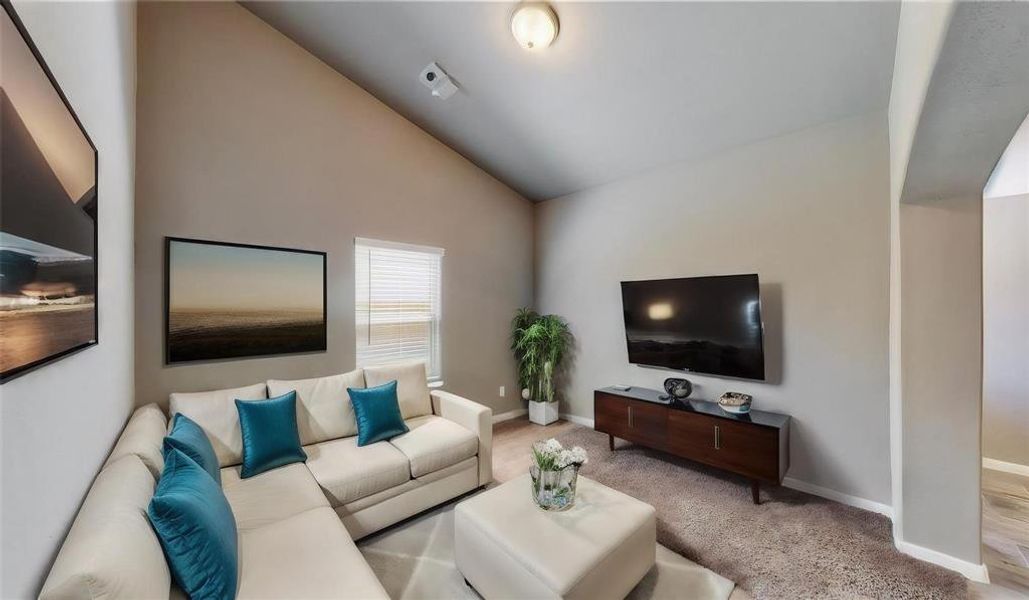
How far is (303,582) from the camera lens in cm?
136

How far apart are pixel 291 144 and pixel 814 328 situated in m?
4.34

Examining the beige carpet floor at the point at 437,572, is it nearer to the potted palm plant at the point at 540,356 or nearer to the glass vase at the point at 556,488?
the glass vase at the point at 556,488

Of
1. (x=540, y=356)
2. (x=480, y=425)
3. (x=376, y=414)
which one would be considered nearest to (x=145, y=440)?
(x=376, y=414)

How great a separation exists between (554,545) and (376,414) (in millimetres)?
1597

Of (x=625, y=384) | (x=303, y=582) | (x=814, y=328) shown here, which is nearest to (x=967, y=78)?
(x=814, y=328)

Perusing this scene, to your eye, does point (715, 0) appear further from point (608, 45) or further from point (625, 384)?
point (625, 384)

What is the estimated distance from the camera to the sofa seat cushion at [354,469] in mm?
2172

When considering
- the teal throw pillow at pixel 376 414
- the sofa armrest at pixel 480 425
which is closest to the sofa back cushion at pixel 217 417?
the teal throw pillow at pixel 376 414

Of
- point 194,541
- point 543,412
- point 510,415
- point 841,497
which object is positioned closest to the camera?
point 194,541

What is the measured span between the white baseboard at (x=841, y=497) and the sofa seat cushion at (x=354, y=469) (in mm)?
2922

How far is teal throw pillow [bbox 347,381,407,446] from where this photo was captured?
2.64 m

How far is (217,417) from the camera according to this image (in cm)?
233

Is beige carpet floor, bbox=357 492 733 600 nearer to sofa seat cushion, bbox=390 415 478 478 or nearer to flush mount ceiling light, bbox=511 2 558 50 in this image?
sofa seat cushion, bbox=390 415 478 478

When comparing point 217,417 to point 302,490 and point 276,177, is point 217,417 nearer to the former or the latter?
point 302,490
